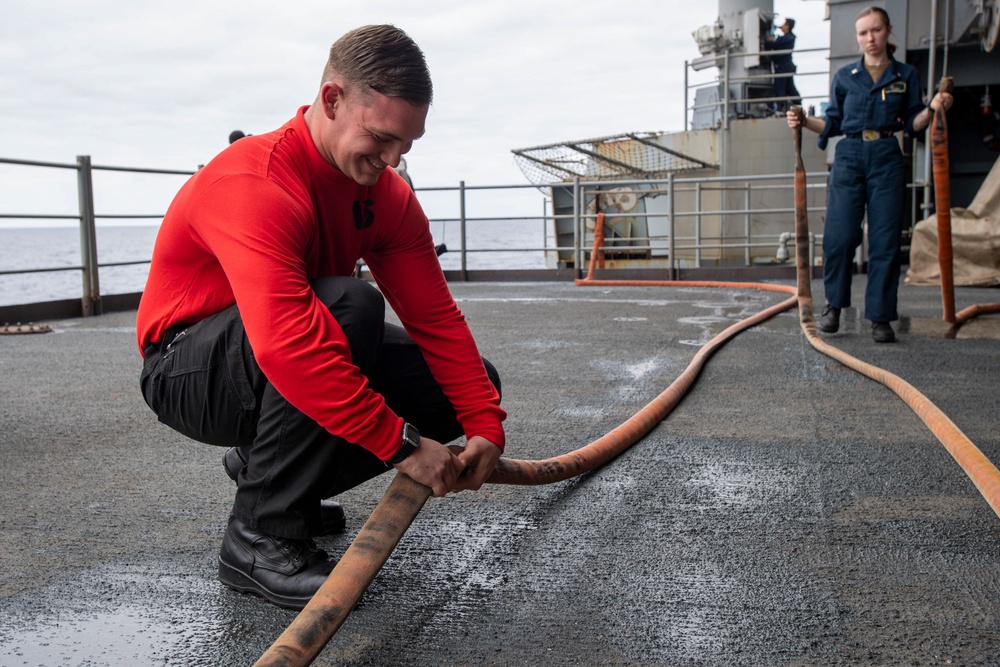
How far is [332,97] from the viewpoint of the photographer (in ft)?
4.26

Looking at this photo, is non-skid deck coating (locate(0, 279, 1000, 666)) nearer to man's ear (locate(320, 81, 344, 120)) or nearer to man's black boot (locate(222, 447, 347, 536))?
man's black boot (locate(222, 447, 347, 536))

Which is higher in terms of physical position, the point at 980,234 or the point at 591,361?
the point at 980,234

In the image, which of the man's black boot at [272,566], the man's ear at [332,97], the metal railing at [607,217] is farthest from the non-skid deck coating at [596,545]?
the metal railing at [607,217]

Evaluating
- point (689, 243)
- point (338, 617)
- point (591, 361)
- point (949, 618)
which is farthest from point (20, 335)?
point (689, 243)

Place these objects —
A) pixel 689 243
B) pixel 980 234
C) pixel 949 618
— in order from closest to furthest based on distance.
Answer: pixel 949 618 → pixel 980 234 → pixel 689 243

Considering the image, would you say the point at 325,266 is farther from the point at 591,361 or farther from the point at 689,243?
the point at 689,243

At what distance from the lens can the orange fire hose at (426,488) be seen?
→ 1105 mm

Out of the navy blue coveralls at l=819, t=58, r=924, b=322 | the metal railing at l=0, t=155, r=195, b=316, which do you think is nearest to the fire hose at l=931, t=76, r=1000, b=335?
the navy blue coveralls at l=819, t=58, r=924, b=322

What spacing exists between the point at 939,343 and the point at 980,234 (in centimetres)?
352

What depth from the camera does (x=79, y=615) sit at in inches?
51.9

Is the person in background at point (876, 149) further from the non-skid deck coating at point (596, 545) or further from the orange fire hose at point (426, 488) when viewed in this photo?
the non-skid deck coating at point (596, 545)

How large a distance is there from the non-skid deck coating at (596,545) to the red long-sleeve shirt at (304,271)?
28cm

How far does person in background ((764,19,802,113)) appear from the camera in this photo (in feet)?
38.6

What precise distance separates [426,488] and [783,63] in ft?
39.8
